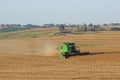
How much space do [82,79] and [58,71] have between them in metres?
4.14

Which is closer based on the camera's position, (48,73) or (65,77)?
(65,77)

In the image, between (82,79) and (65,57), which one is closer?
(82,79)

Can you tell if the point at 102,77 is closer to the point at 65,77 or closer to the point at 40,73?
the point at 65,77

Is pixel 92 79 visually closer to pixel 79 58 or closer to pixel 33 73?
pixel 33 73

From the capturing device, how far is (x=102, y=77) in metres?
22.9

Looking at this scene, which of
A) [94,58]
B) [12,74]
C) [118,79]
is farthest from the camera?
[94,58]

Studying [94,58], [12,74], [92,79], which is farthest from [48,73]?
[94,58]

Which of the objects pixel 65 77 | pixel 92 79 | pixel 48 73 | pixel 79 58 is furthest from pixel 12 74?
pixel 79 58

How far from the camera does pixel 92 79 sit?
874 inches

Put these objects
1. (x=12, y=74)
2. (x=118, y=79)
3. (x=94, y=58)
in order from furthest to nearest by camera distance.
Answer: (x=94, y=58)
(x=12, y=74)
(x=118, y=79)

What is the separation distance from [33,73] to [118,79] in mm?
5973

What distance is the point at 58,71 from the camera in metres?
26.2

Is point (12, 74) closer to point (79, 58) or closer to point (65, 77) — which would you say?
point (65, 77)

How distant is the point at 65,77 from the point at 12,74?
3952mm
